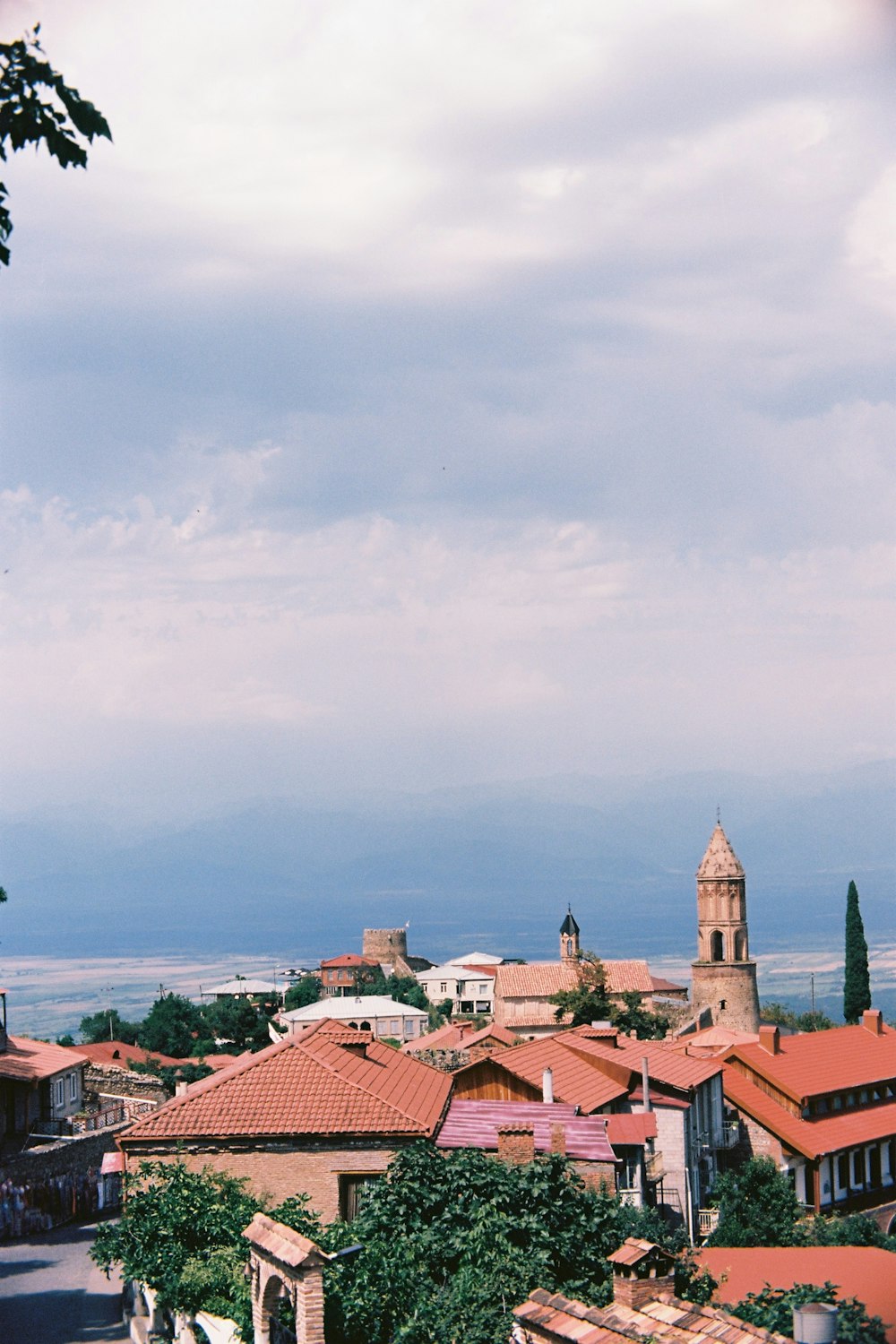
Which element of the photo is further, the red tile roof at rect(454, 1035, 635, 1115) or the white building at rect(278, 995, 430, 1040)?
the white building at rect(278, 995, 430, 1040)

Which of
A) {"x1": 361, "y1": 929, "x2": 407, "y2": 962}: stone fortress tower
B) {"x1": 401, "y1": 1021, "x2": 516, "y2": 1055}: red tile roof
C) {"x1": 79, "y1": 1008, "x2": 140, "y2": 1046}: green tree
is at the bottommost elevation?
{"x1": 79, "y1": 1008, "x2": 140, "y2": 1046}: green tree

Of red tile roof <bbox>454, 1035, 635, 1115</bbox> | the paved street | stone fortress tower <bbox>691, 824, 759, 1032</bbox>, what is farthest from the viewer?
stone fortress tower <bbox>691, 824, 759, 1032</bbox>

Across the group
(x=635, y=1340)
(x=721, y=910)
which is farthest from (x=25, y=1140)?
(x=721, y=910)

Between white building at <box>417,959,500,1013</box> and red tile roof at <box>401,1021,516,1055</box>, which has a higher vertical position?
red tile roof at <box>401,1021,516,1055</box>

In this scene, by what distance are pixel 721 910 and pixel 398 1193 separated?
72.5 metres

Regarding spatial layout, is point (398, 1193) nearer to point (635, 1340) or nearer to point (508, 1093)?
point (635, 1340)

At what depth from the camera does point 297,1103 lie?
24344 mm

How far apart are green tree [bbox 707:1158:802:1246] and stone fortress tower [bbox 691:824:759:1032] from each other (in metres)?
48.0

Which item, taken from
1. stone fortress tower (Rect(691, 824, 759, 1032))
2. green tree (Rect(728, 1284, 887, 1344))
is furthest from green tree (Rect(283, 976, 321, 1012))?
green tree (Rect(728, 1284, 887, 1344))

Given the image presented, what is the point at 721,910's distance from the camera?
3501 inches

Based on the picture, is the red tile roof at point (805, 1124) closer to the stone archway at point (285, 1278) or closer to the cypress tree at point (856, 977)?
the stone archway at point (285, 1278)

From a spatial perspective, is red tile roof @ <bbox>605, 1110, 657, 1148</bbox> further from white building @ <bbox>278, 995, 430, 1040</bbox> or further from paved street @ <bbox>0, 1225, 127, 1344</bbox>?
white building @ <bbox>278, 995, 430, 1040</bbox>

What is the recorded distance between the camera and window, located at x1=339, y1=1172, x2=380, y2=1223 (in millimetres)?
23391

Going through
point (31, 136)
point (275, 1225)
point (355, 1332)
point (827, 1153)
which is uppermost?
point (31, 136)
